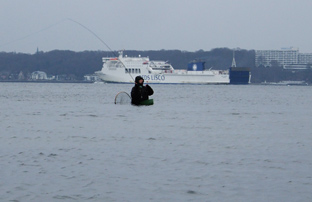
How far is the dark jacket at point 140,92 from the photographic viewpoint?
110 ft

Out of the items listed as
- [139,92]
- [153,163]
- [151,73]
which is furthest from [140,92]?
[151,73]

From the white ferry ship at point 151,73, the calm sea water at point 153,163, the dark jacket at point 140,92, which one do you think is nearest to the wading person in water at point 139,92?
the dark jacket at point 140,92

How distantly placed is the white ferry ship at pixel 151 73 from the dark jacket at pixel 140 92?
363ft

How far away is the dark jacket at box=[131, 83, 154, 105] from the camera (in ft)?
110

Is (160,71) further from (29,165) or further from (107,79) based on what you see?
(29,165)

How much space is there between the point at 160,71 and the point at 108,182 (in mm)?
138258

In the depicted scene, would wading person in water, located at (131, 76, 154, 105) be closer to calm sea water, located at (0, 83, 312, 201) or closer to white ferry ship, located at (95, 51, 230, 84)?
calm sea water, located at (0, 83, 312, 201)

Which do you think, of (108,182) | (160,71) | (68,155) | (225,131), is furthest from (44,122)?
(160,71)

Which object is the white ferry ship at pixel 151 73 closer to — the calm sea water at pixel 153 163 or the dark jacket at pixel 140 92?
the dark jacket at pixel 140 92

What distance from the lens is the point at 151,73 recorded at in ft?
487

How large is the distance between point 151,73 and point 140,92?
11445 cm

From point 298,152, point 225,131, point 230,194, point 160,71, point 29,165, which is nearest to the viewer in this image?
point 230,194

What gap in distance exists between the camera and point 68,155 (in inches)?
585

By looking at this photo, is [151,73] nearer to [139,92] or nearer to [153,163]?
[139,92]
